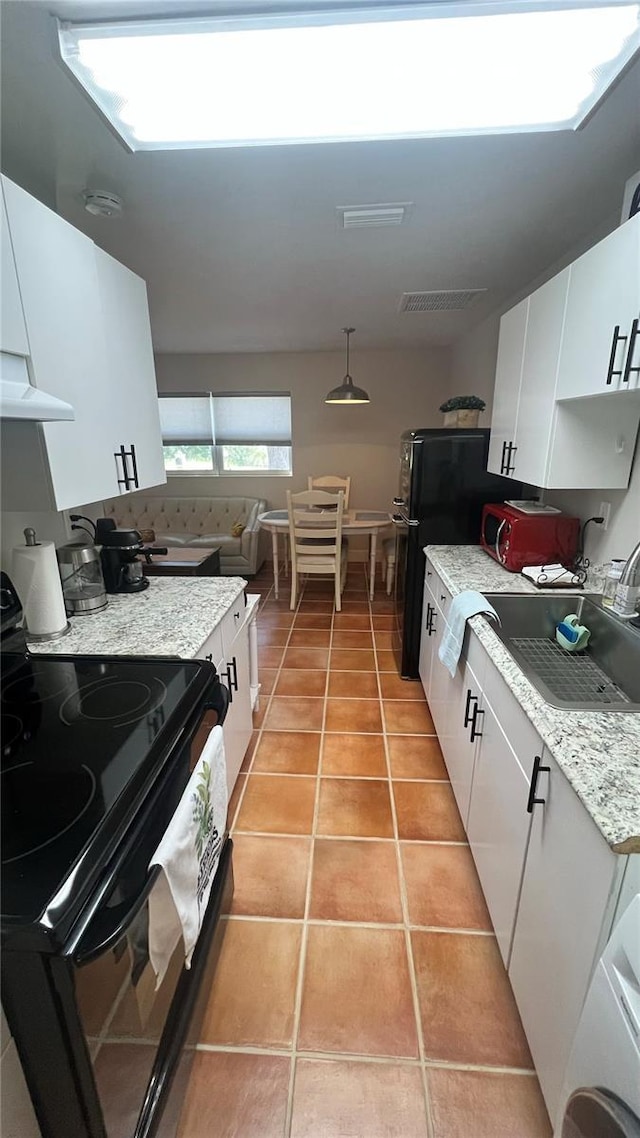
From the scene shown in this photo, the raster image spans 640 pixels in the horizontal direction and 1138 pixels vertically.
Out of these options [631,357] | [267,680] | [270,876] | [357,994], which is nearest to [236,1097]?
[357,994]

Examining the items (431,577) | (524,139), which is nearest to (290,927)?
(431,577)

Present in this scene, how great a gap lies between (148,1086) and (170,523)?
4.92 meters

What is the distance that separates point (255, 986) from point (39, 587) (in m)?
1.37

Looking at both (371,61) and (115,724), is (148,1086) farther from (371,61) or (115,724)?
(371,61)

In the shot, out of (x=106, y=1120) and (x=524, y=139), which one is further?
(x=524, y=139)

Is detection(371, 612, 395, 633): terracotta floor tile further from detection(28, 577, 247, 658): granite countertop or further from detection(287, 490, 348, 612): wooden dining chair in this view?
detection(28, 577, 247, 658): granite countertop

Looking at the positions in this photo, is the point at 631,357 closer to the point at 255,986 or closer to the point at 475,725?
the point at 475,725

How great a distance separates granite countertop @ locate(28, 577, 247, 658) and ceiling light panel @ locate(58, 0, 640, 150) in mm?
1465

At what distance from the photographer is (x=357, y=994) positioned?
→ 1.31 metres

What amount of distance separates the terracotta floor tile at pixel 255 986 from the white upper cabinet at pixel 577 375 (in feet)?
6.13

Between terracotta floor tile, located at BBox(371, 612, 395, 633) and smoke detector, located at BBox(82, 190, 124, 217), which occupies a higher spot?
smoke detector, located at BBox(82, 190, 124, 217)

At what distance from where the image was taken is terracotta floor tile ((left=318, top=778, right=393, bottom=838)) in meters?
1.85

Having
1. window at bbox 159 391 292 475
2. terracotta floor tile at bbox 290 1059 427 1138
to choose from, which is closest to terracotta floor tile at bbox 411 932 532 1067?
terracotta floor tile at bbox 290 1059 427 1138

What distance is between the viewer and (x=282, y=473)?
17.9ft
